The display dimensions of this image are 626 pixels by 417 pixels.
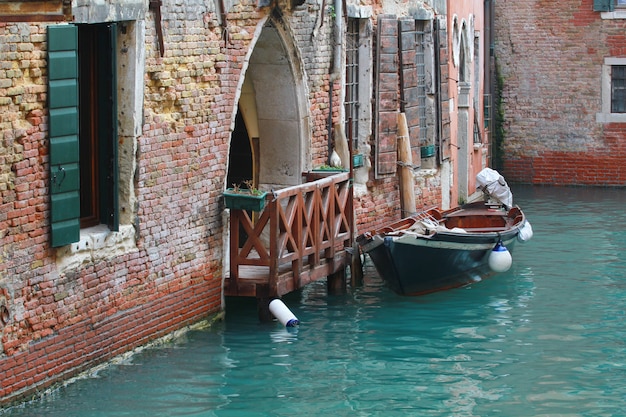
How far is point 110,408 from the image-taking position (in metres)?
9.03

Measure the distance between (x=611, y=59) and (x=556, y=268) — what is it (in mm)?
8487

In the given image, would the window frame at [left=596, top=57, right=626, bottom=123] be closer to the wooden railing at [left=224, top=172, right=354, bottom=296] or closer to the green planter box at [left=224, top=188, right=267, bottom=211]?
the wooden railing at [left=224, top=172, right=354, bottom=296]

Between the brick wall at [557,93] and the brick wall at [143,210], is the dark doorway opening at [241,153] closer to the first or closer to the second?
the brick wall at [143,210]

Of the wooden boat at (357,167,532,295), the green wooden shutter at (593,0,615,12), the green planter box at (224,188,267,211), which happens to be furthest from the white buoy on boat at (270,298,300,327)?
the green wooden shutter at (593,0,615,12)

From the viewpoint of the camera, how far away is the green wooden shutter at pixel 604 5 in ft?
73.8

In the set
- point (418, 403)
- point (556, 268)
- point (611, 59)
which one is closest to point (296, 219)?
point (418, 403)

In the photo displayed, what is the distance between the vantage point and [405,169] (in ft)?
51.4

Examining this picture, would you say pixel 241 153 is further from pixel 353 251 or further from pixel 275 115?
pixel 353 251

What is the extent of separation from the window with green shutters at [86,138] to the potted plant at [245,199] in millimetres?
1545

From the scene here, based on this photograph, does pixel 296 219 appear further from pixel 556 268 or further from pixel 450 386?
pixel 556 268

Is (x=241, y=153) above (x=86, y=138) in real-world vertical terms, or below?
below

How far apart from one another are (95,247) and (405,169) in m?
6.49

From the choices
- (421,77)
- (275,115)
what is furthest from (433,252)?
(421,77)

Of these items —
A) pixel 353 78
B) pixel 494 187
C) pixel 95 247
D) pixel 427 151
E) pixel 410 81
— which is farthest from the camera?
pixel 427 151
